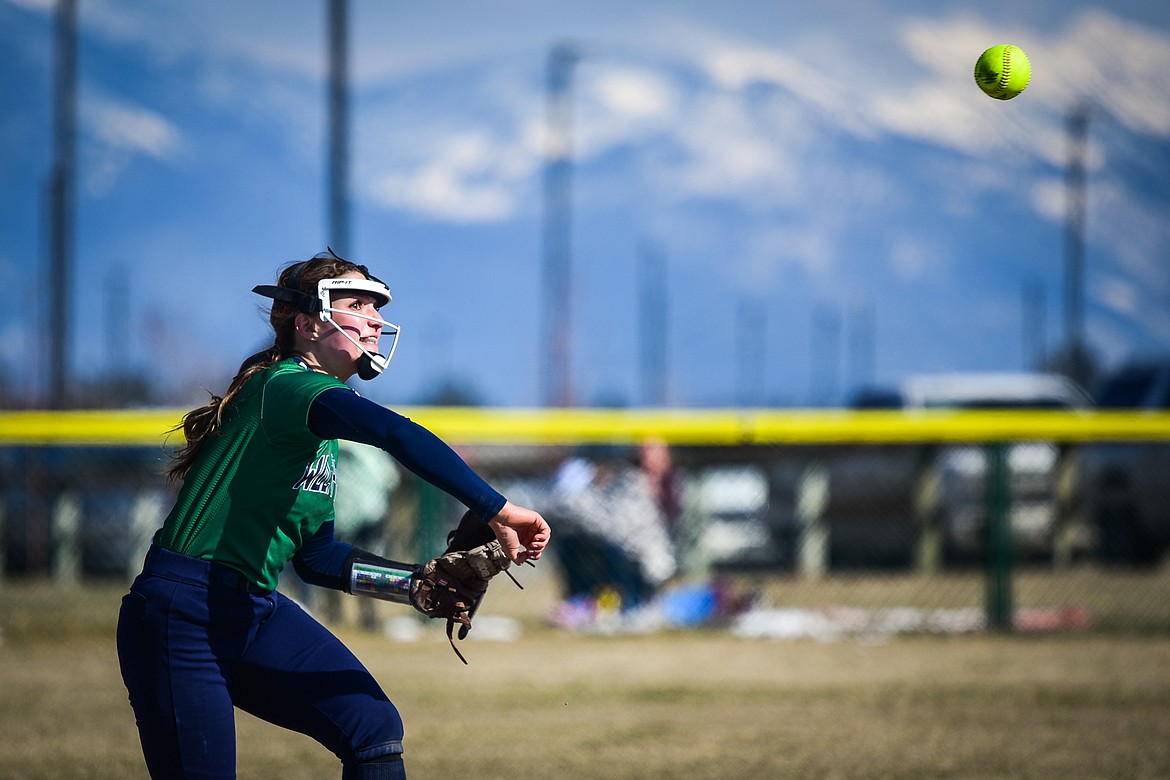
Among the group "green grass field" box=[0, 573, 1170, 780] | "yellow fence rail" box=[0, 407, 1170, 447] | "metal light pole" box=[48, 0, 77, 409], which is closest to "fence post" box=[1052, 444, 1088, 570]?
"yellow fence rail" box=[0, 407, 1170, 447]

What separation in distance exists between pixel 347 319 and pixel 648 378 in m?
63.2

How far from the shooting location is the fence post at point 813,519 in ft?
44.2

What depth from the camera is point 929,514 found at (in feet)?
44.9

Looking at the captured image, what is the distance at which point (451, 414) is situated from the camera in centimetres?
1166

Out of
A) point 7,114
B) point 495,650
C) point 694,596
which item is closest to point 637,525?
point 694,596

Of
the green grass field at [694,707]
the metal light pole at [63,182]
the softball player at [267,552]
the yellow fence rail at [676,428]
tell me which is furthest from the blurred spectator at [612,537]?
the metal light pole at [63,182]

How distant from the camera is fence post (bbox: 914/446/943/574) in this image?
44.8ft

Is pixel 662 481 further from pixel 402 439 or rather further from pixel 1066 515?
pixel 402 439

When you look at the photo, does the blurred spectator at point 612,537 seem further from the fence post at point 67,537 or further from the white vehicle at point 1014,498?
the fence post at point 67,537

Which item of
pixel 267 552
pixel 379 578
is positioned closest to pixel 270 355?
pixel 267 552

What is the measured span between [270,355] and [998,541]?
8903 mm

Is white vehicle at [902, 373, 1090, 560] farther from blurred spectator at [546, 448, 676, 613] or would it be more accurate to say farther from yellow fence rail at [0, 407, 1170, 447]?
blurred spectator at [546, 448, 676, 613]

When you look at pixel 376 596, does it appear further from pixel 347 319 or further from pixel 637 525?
pixel 637 525

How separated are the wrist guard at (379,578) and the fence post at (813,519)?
9.69 metres
